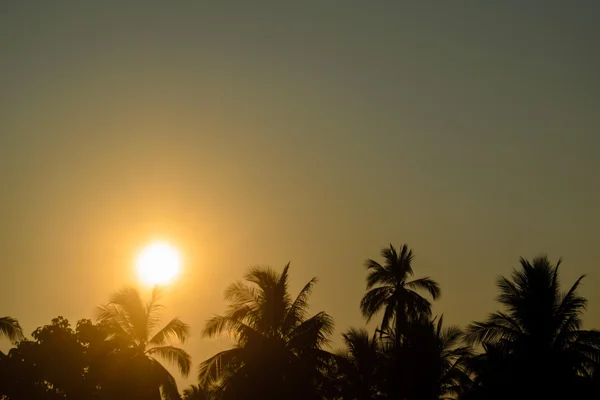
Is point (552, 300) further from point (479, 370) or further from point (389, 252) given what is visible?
point (389, 252)

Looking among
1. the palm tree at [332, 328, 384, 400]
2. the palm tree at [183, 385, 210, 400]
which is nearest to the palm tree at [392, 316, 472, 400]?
the palm tree at [332, 328, 384, 400]

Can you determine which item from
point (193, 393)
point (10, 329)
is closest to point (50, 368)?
point (10, 329)

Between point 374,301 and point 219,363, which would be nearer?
point 219,363

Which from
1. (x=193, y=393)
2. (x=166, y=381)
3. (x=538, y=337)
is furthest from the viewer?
(x=193, y=393)

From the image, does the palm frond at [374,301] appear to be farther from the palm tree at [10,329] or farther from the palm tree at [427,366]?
the palm tree at [10,329]

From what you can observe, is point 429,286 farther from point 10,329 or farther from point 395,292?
point 10,329

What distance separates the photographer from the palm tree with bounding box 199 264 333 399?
36.1 m

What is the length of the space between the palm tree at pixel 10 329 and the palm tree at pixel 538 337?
80.8ft

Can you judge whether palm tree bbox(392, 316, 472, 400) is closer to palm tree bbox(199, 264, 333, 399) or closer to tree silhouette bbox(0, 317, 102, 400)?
palm tree bbox(199, 264, 333, 399)

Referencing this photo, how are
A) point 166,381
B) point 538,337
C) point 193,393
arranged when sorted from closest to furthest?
point 538,337
point 166,381
point 193,393

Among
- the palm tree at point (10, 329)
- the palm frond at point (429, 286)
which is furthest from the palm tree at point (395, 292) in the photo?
the palm tree at point (10, 329)

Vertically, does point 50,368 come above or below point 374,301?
below

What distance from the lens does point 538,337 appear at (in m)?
31.6

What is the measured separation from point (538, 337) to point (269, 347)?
1339 centimetres
